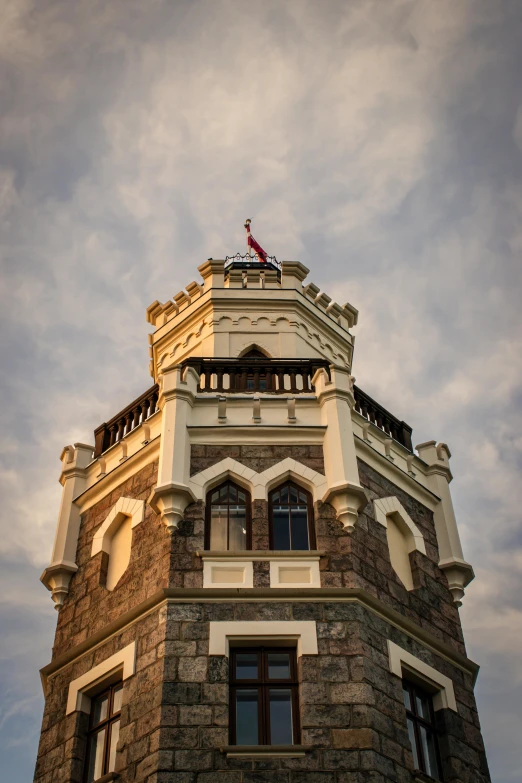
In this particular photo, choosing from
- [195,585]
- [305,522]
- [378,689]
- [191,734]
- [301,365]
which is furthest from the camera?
[301,365]

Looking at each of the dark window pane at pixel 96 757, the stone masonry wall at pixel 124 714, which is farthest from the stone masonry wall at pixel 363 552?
the dark window pane at pixel 96 757

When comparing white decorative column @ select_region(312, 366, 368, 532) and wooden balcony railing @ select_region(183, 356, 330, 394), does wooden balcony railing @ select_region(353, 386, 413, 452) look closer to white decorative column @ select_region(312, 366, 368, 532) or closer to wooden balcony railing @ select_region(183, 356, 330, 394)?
white decorative column @ select_region(312, 366, 368, 532)

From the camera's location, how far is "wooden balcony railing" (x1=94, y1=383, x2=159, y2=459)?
848 inches

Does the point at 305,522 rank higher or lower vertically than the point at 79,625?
higher

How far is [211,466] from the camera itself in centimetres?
1900

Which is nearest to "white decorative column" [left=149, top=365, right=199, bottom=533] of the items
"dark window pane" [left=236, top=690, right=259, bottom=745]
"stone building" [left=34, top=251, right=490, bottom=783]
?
"stone building" [left=34, top=251, right=490, bottom=783]

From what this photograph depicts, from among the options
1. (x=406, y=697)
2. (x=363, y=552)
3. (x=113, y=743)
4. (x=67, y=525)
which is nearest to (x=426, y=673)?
(x=406, y=697)

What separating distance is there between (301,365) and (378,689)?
777cm

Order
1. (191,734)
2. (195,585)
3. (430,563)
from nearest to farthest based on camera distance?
(191,734), (195,585), (430,563)

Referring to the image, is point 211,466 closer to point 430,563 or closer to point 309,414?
point 309,414

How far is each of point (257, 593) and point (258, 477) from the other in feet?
8.74

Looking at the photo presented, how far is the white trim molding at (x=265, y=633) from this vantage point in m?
16.1

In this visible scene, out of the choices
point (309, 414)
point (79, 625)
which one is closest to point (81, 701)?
point (79, 625)

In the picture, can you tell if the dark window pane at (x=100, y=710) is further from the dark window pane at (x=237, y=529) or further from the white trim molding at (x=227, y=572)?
the dark window pane at (x=237, y=529)
